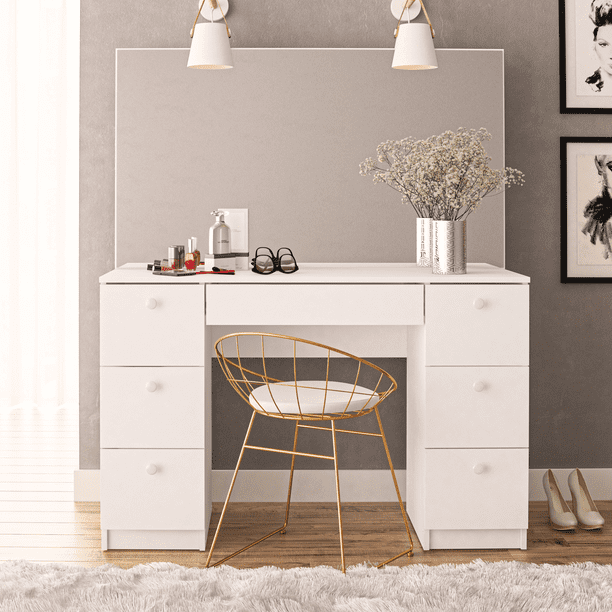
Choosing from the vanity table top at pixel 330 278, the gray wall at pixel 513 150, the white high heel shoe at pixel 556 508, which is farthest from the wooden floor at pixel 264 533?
the vanity table top at pixel 330 278

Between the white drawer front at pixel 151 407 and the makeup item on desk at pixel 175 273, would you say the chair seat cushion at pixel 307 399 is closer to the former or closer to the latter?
the white drawer front at pixel 151 407

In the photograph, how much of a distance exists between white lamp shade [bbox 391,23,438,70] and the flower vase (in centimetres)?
58

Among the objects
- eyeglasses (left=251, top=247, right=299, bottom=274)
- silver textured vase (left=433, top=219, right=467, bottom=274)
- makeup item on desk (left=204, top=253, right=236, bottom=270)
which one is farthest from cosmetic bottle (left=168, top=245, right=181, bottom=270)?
silver textured vase (left=433, top=219, right=467, bottom=274)

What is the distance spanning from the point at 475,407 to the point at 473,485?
0.26 m

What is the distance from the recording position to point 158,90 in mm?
2818

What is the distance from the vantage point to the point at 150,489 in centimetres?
236

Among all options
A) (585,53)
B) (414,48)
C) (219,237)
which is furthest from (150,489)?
(585,53)

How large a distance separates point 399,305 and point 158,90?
4.36 ft

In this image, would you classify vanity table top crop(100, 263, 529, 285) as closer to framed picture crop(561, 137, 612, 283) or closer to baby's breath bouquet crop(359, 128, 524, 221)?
baby's breath bouquet crop(359, 128, 524, 221)

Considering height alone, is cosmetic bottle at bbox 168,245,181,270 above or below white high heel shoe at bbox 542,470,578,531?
above

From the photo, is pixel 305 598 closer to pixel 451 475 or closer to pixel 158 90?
pixel 451 475

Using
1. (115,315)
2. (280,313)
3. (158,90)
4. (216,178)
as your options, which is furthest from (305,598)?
(158,90)

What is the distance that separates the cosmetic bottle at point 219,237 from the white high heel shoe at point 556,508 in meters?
1.53

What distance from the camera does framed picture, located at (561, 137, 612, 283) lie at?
2895mm
